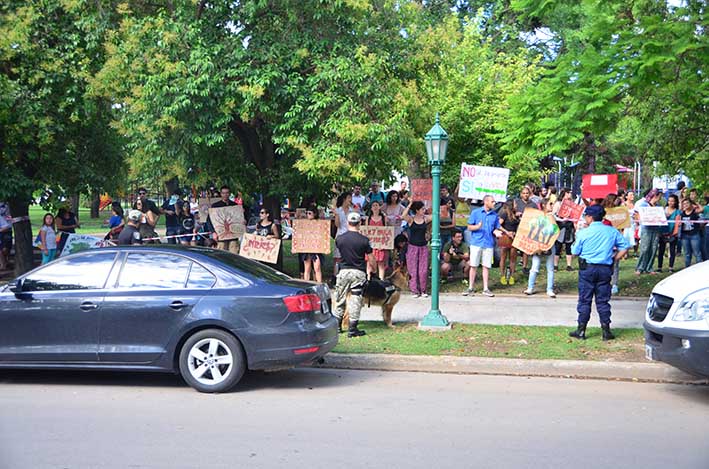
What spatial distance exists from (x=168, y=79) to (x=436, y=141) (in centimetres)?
483

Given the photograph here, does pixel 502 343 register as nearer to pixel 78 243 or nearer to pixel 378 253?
pixel 378 253

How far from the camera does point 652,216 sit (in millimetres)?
15344

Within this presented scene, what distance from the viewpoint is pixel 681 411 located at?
703 centimetres

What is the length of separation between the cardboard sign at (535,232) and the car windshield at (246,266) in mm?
6348

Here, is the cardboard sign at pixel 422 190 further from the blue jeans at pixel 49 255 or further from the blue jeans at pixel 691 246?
the blue jeans at pixel 49 255

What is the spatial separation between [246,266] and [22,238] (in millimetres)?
10167

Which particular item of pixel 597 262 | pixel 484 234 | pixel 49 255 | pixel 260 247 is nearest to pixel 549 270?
pixel 484 234

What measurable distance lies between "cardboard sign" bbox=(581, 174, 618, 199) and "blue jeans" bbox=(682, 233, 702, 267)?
Result: 2.03 m

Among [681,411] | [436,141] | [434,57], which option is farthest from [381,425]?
[434,57]

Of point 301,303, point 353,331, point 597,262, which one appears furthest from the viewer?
point 353,331

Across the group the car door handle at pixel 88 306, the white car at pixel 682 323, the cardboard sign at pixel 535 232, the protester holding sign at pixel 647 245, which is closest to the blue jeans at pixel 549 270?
the cardboard sign at pixel 535 232

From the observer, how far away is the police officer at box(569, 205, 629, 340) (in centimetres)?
958

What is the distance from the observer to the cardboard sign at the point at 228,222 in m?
14.3

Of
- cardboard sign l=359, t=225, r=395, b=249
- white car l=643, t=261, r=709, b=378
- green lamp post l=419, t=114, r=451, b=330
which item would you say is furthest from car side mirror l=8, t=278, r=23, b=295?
cardboard sign l=359, t=225, r=395, b=249
